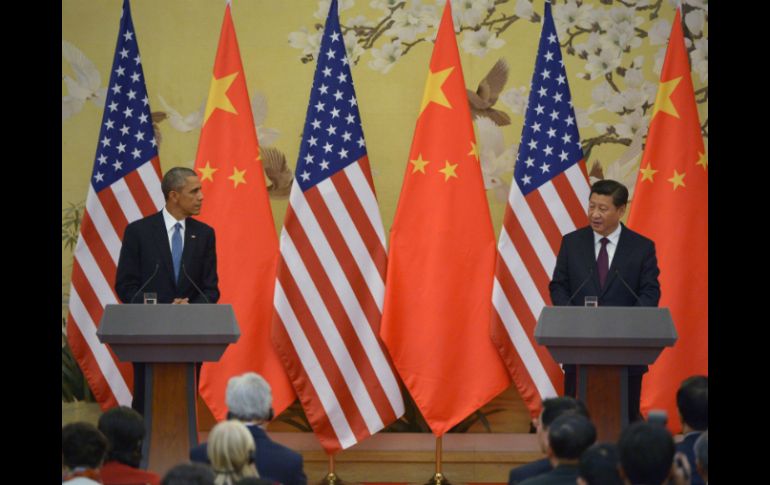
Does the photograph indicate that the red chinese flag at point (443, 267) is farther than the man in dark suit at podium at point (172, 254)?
Yes

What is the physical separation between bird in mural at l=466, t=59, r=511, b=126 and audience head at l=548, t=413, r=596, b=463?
435 centimetres

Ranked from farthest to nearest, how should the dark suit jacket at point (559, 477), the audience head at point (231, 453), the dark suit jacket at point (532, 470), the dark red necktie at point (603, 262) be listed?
1. the dark red necktie at point (603, 262)
2. the dark suit jacket at point (532, 470)
3. the dark suit jacket at point (559, 477)
4. the audience head at point (231, 453)

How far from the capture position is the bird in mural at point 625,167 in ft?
26.8

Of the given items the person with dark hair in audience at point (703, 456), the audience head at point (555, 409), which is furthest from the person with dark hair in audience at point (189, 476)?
the person with dark hair in audience at point (703, 456)

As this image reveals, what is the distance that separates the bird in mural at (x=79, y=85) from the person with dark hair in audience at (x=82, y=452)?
178 inches

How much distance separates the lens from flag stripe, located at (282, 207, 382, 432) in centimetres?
766

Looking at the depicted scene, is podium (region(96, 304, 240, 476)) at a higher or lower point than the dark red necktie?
lower

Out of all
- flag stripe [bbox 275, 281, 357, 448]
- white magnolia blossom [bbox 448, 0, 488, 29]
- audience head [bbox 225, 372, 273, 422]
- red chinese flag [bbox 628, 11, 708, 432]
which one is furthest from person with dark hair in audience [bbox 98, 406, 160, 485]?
white magnolia blossom [bbox 448, 0, 488, 29]

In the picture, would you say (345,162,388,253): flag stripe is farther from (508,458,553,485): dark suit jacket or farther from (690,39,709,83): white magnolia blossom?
(508,458,553,485): dark suit jacket

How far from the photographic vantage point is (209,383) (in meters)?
7.70

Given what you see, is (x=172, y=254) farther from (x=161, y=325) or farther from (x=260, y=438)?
(x=260, y=438)

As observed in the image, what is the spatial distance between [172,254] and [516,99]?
8.91 ft

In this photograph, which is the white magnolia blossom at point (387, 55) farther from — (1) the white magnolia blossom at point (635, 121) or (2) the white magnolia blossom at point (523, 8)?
(1) the white magnolia blossom at point (635, 121)

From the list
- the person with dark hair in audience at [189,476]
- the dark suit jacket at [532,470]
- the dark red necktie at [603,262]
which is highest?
the dark red necktie at [603,262]
